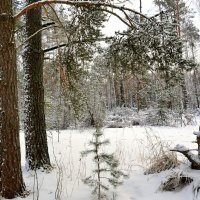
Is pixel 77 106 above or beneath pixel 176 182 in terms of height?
above

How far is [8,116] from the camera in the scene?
471 cm

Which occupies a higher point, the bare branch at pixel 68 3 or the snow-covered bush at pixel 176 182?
the bare branch at pixel 68 3

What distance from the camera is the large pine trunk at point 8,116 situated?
4.69 meters

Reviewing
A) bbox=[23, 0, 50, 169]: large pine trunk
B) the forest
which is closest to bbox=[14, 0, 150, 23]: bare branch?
the forest

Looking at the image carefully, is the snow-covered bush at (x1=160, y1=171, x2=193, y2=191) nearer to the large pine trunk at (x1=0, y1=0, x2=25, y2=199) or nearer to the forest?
the forest

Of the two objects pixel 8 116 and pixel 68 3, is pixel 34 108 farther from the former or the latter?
pixel 68 3

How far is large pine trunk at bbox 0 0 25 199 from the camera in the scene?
469cm

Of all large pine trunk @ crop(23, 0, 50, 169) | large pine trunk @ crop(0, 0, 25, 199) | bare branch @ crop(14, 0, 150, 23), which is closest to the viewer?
large pine trunk @ crop(0, 0, 25, 199)

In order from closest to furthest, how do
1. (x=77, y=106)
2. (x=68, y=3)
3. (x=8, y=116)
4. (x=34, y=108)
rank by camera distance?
(x=8, y=116) < (x=68, y=3) < (x=34, y=108) < (x=77, y=106)

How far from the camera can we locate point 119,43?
6664 mm

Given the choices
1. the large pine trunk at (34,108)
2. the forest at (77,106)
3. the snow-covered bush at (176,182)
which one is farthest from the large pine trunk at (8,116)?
the snow-covered bush at (176,182)

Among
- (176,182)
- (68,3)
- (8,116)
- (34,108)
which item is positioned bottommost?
(176,182)

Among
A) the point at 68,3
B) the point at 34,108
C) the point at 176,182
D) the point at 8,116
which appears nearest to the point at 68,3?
the point at 68,3

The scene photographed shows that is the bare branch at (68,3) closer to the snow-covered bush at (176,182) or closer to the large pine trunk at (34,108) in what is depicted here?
the large pine trunk at (34,108)
